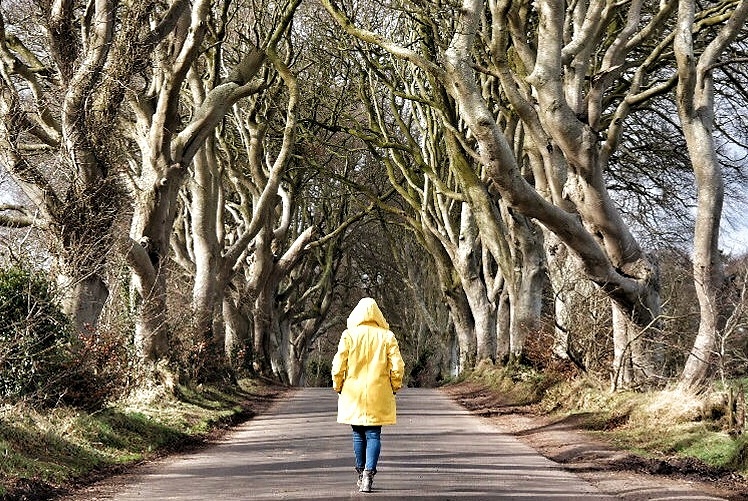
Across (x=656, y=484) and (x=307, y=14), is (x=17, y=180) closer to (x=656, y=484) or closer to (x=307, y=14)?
(x=656, y=484)

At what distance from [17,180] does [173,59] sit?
16.7 ft

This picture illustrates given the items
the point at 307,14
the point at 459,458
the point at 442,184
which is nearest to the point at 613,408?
the point at 459,458

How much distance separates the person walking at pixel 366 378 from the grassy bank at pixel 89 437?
2684 mm

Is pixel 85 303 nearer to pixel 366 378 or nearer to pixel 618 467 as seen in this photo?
pixel 366 378

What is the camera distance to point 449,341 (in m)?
44.1

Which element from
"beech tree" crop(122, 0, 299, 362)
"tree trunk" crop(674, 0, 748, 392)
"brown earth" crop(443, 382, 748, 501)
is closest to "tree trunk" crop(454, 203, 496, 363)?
"beech tree" crop(122, 0, 299, 362)

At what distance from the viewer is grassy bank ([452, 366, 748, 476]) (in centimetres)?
1107

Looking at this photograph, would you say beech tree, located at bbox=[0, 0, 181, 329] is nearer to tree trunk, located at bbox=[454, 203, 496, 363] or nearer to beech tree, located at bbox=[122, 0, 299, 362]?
beech tree, located at bbox=[122, 0, 299, 362]

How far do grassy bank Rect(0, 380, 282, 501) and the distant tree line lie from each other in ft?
3.06

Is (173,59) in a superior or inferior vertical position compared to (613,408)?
superior

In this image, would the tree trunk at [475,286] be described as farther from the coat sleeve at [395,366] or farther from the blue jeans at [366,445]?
the blue jeans at [366,445]

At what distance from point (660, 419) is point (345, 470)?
4.74 meters

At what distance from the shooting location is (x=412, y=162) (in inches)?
1312

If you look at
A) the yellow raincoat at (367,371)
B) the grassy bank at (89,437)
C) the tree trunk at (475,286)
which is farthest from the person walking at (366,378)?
the tree trunk at (475,286)
